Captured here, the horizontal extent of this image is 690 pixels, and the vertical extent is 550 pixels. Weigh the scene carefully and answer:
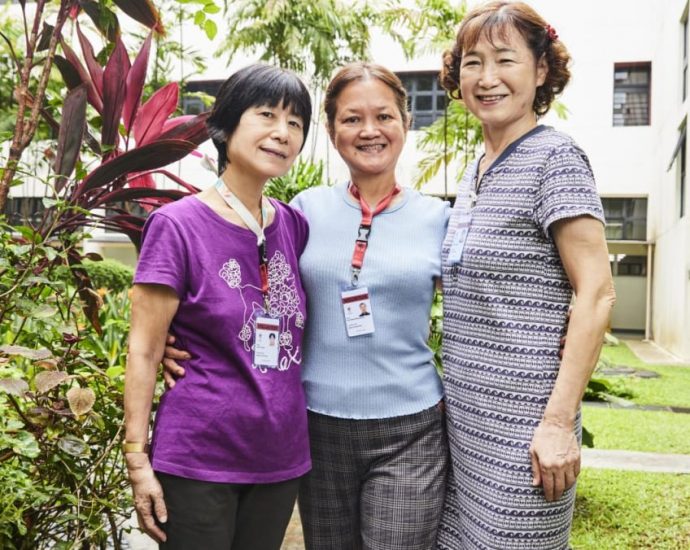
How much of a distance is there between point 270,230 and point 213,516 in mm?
656

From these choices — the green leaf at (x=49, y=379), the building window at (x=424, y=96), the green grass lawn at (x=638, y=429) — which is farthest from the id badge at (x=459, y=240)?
the building window at (x=424, y=96)

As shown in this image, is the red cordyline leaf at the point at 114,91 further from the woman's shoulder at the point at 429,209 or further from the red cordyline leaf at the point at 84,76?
the woman's shoulder at the point at 429,209

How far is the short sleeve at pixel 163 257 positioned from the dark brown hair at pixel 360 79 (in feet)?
2.26

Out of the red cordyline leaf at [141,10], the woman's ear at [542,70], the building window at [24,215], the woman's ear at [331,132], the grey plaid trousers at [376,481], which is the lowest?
the grey plaid trousers at [376,481]

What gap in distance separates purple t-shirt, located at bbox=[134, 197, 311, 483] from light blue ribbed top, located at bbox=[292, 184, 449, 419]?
21 cm

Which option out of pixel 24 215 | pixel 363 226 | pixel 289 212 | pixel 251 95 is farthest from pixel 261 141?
pixel 24 215

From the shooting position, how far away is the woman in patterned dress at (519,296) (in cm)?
143

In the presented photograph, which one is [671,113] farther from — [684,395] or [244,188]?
[244,188]

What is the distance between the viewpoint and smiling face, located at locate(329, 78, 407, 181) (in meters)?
A: 1.87

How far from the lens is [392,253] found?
5.85ft

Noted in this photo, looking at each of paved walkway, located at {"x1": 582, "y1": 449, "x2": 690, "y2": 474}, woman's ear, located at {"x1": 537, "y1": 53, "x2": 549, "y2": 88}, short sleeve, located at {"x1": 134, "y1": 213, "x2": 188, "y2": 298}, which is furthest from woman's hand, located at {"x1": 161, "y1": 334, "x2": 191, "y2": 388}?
paved walkway, located at {"x1": 582, "y1": 449, "x2": 690, "y2": 474}

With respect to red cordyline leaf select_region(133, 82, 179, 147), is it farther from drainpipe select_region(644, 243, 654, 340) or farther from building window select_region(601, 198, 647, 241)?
drainpipe select_region(644, 243, 654, 340)

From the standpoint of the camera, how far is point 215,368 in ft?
4.84

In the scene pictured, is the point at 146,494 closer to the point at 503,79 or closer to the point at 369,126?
the point at 369,126
